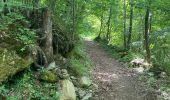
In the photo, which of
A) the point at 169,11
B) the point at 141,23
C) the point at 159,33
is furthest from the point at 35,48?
the point at 141,23

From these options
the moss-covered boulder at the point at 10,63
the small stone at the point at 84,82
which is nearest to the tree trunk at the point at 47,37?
the moss-covered boulder at the point at 10,63

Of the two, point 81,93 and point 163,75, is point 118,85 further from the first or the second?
point 163,75

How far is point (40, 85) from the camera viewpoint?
7.74 meters

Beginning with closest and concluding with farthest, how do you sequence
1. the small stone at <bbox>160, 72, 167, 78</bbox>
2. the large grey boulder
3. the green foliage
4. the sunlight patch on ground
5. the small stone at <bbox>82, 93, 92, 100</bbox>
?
the green foliage, the large grey boulder, the small stone at <bbox>82, 93, 92, 100</bbox>, the sunlight patch on ground, the small stone at <bbox>160, 72, 167, 78</bbox>

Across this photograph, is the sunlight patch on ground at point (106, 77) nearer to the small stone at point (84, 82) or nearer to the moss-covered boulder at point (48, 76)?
the small stone at point (84, 82)

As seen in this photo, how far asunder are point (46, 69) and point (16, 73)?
3.83ft

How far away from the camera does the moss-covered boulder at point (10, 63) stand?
6.69 meters

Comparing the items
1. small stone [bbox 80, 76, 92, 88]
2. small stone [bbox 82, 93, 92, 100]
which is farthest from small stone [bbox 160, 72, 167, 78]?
small stone [bbox 82, 93, 92, 100]

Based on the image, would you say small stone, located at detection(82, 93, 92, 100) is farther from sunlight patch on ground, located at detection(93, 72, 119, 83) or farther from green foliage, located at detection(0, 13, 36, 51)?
green foliage, located at detection(0, 13, 36, 51)

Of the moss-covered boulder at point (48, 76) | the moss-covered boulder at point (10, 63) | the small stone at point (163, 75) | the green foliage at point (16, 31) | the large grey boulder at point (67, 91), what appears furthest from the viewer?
the small stone at point (163, 75)

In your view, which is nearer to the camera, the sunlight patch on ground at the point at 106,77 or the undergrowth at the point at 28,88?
the undergrowth at the point at 28,88

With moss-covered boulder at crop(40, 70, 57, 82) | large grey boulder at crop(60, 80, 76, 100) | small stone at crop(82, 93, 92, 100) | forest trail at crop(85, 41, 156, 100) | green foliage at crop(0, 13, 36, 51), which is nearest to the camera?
green foliage at crop(0, 13, 36, 51)

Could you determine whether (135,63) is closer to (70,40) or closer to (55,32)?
(70,40)

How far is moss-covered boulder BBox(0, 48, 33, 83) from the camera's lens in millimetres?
6691
